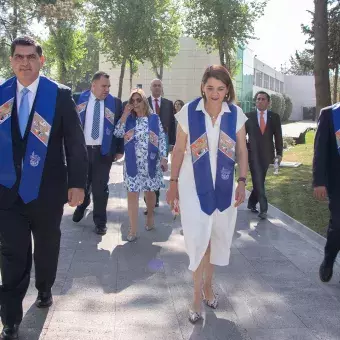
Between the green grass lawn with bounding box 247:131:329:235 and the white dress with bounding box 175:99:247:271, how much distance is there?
3524mm

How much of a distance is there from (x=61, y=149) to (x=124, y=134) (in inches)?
113

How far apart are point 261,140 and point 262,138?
4 centimetres

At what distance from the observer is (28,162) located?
12.0ft

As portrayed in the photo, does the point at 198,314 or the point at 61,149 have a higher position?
the point at 61,149

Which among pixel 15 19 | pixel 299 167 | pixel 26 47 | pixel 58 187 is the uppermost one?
pixel 15 19

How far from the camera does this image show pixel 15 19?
26.5 meters

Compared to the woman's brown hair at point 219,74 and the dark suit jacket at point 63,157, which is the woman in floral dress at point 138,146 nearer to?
the woman's brown hair at point 219,74

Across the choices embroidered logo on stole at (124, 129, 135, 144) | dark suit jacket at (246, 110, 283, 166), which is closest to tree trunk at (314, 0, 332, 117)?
dark suit jacket at (246, 110, 283, 166)

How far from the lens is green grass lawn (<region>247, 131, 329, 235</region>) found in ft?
26.4

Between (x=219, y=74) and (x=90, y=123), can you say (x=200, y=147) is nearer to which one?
(x=219, y=74)

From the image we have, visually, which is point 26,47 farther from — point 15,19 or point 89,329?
point 15,19

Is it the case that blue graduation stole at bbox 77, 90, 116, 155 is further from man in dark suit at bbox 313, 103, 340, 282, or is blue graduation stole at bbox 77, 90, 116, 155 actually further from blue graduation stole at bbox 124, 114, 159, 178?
man in dark suit at bbox 313, 103, 340, 282

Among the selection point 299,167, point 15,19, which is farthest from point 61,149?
point 15,19

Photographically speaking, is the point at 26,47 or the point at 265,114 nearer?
the point at 26,47
